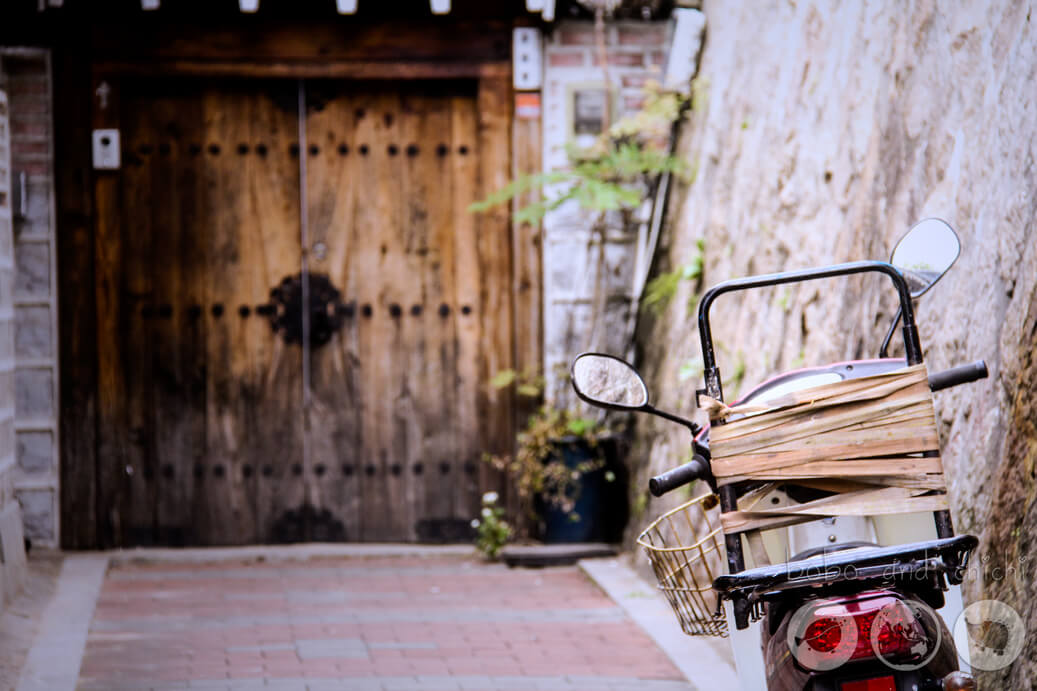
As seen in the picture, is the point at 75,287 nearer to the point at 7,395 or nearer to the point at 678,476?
the point at 7,395

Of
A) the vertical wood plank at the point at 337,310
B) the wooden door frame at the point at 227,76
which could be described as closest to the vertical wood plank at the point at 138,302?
the wooden door frame at the point at 227,76

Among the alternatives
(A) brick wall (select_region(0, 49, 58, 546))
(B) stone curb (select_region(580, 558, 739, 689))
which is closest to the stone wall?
(B) stone curb (select_region(580, 558, 739, 689))

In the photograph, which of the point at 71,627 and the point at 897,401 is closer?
the point at 897,401

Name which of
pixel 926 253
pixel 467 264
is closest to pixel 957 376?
pixel 926 253

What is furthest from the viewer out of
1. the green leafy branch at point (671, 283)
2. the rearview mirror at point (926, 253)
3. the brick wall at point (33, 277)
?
the brick wall at point (33, 277)

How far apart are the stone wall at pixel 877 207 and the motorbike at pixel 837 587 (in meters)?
0.75

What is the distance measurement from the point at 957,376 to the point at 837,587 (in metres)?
0.64

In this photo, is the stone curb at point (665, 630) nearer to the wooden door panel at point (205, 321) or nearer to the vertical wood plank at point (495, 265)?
the vertical wood plank at point (495, 265)

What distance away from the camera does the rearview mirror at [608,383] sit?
267 centimetres

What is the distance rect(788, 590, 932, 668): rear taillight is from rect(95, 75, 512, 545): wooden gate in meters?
5.00

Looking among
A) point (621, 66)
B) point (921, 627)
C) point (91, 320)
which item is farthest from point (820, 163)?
point (91, 320)

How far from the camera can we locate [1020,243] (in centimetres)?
351

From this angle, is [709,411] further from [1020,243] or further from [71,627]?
[71,627]

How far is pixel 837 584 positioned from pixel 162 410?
5.42 meters
